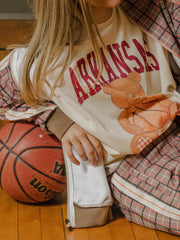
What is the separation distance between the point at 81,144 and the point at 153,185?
277 millimetres

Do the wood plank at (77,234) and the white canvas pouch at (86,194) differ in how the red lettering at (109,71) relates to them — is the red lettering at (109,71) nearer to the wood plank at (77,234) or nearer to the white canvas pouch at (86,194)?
the white canvas pouch at (86,194)

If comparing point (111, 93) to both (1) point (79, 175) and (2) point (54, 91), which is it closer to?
(2) point (54, 91)

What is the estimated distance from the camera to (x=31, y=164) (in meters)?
1.45

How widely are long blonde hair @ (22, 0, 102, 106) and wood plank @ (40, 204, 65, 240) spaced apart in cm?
45

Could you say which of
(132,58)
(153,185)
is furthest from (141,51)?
(153,185)

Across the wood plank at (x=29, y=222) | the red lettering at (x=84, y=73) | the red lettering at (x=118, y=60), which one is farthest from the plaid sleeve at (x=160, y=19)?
the wood plank at (x=29, y=222)

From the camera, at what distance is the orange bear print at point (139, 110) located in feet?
4.60

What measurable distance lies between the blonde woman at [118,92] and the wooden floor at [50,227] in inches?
1.5

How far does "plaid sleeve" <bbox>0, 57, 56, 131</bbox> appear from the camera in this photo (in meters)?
1.47

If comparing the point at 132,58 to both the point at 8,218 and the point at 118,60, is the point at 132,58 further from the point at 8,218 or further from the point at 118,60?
the point at 8,218

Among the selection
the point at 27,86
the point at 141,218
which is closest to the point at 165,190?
the point at 141,218

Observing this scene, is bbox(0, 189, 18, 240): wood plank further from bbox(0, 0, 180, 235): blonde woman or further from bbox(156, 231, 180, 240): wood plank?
bbox(156, 231, 180, 240): wood plank

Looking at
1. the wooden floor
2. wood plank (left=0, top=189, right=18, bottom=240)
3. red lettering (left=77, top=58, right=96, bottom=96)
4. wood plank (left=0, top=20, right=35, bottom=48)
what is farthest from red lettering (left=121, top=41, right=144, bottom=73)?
wood plank (left=0, top=20, right=35, bottom=48)

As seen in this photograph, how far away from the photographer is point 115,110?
142cm
